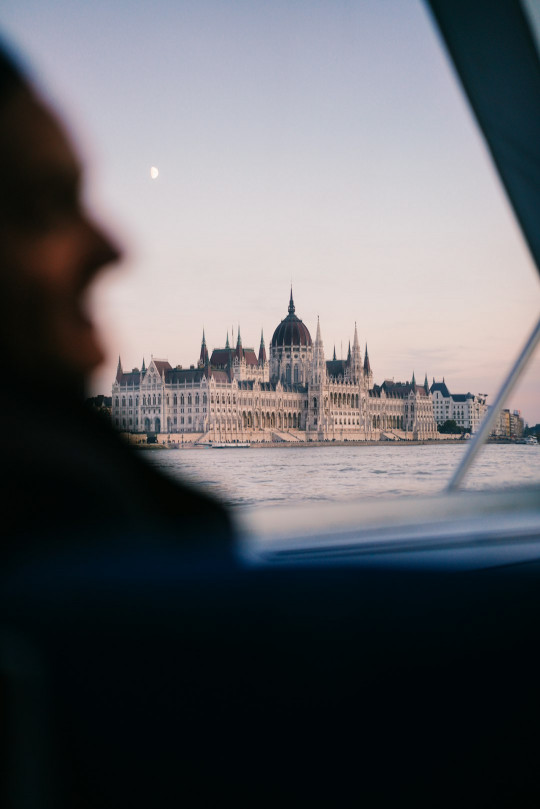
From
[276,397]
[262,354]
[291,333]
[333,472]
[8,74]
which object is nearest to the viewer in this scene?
[8,74]

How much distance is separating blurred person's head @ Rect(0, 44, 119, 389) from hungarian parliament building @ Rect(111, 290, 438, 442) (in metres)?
0.12

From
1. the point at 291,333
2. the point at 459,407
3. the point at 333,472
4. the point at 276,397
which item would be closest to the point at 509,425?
the point at 459,407

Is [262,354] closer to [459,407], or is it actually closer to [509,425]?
[459,407]

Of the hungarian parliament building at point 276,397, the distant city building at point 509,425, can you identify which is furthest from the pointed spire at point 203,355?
the distant city building at point 509,425

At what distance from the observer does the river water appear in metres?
1.40

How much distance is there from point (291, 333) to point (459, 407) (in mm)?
502

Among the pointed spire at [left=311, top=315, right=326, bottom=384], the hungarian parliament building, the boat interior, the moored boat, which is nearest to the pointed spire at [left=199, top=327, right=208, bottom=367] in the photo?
the hungarian parliament building

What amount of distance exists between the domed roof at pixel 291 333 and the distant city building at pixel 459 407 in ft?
1.34

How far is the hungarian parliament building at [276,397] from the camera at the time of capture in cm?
145

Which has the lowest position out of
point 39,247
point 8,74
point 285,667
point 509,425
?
point 285,667

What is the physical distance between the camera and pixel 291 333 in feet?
6.46

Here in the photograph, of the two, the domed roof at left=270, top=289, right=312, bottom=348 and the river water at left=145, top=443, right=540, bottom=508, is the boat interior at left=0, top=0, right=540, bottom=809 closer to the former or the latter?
the river water at left=145, top=443, right=540, bottom=508

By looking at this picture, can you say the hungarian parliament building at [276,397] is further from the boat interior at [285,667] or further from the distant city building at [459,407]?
the boat interior at [285,667]

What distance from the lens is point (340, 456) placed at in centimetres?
202
